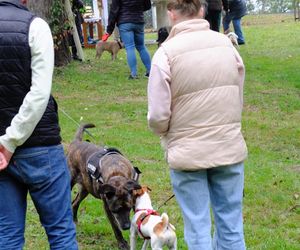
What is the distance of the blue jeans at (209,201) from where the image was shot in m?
3.64

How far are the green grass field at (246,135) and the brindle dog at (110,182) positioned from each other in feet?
0.98

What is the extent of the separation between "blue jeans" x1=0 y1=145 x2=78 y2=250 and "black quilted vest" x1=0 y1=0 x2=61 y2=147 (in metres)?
0.10

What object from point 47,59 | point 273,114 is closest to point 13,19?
point 47,59

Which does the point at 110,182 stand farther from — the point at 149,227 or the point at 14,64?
the point at 14,64

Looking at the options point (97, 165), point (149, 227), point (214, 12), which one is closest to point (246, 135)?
point (97, 165)

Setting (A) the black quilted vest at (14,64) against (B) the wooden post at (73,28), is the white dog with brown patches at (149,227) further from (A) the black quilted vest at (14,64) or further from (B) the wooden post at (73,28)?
(B) the wooden post at (73,28)

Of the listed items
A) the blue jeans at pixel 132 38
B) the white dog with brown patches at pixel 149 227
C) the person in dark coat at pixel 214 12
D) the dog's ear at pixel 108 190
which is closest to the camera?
the white dog with brown patches at pixel 149 227

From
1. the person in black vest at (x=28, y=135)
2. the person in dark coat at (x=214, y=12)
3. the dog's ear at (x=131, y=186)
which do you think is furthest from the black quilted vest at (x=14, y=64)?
the person in dark coat at (x=214, y=12)

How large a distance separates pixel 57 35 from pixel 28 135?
35.1 feet

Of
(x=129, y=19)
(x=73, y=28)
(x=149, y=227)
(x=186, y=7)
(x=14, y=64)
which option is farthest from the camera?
(x=73, y=28)

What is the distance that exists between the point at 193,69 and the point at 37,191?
1090mm

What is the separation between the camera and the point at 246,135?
8375 mm

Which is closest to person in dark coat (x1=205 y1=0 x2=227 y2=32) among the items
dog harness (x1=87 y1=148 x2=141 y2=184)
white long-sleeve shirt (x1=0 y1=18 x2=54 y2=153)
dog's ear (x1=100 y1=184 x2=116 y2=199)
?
dog harness (x1=87 y1=148 x2=141 y2=184)

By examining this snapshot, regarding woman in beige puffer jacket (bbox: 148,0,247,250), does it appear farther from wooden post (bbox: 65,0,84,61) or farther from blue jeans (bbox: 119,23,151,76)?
wooden post (bbox: 65,0,84,61)
